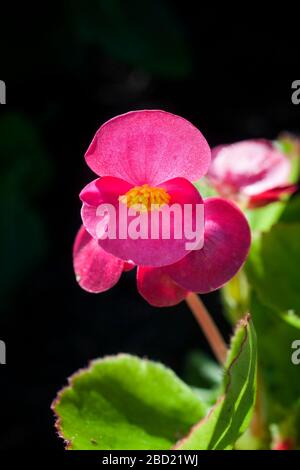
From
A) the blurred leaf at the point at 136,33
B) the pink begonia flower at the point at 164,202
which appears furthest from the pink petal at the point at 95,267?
the blurred leaf at the point at 136,33

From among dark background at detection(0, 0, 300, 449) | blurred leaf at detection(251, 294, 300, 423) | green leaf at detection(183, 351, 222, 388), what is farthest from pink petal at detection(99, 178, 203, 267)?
dark background at detection(0, 0, 300, 449)

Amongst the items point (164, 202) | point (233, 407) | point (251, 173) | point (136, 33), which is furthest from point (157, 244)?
point (136, 33)

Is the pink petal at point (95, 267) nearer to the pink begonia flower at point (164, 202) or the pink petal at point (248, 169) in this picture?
the pink begonia flower at point (164, 202)

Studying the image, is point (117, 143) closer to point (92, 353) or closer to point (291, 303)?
point (291, 303)

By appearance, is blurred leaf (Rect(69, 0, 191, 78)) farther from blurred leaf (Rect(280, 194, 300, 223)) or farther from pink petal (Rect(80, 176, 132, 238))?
pink petal (Rect(80, 176, 132, 238))

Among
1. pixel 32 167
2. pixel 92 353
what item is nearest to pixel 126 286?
pixel 92 353

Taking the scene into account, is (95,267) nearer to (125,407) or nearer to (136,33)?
(125,407)
